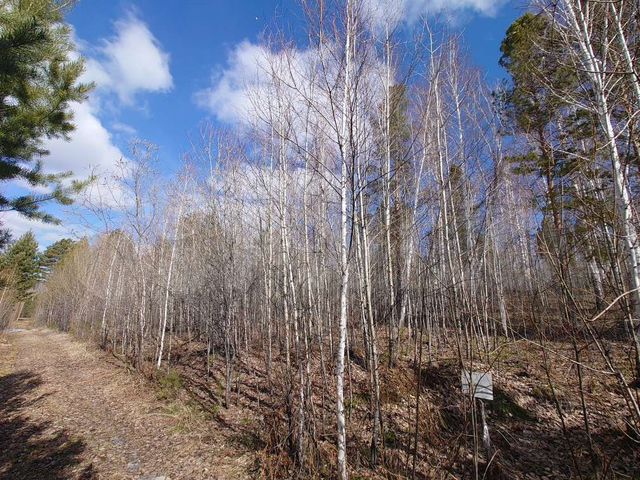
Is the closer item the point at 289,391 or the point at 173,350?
the point at 289,391

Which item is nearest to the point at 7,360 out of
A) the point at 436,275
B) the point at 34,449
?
Answer: the point at 34,449

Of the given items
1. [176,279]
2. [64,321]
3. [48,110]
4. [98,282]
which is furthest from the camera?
[64,321]

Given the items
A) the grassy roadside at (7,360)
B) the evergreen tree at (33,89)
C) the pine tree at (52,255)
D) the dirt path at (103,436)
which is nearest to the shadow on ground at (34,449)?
the dirt path at (103,436)

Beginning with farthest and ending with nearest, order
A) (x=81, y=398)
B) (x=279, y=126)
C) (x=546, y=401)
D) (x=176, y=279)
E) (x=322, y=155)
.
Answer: (x=176, y=279) → (x=81, y=398) → (x=546, y=401) → (x=279, y=126) → (x=322, y=155)

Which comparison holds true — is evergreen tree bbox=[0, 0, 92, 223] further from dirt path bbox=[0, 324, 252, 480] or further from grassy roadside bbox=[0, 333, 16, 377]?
grassy roadside bbox=[0, 333, 16, 377]

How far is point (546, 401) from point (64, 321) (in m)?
32.1

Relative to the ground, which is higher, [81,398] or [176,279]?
[176,279]

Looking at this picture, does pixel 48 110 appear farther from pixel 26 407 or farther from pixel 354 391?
pixel 354 391

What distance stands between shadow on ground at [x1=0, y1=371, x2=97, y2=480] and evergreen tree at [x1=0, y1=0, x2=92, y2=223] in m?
3.50

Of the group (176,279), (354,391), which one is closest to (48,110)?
(354,391)

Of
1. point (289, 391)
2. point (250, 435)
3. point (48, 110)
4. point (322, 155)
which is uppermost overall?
point (48, 110)

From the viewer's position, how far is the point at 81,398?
766cm

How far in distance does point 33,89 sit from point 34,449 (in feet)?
17.6

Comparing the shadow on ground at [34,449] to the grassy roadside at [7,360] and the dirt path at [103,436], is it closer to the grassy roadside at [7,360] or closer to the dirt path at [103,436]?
the dirt path at [103,436]
